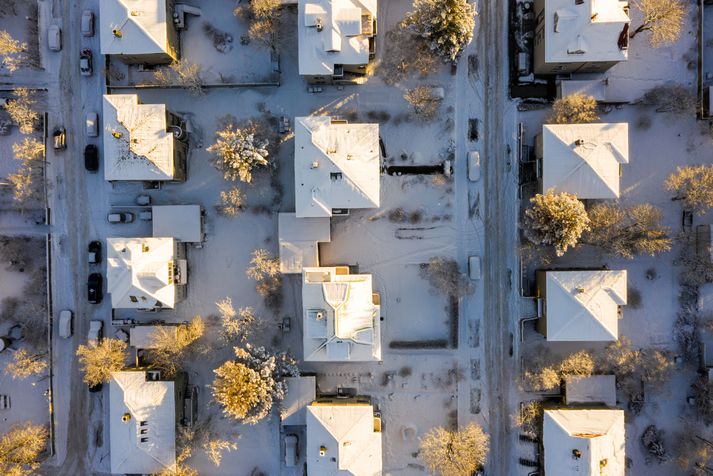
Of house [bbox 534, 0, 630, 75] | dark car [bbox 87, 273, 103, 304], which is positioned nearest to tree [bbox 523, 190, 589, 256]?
house [bbox 534, 0, 630, 75]

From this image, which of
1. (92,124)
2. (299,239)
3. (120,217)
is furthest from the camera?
(92,124)

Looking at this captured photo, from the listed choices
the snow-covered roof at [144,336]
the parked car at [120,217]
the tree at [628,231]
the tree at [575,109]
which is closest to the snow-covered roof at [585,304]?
the tree at [628,231]

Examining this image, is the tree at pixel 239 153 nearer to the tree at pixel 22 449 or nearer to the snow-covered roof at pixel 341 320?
the snow-covered roof at pixel 341 320

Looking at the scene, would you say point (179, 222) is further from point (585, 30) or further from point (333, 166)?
point (585, 30)

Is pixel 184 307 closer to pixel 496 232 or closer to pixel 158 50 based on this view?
pixel 158 50

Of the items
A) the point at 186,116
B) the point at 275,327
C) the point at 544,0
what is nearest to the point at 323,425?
the point at 275,327

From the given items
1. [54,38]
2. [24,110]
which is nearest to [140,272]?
[24,110]

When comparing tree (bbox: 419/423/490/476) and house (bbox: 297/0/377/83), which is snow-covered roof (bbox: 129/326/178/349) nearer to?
tree (bbox: 419/423/490/476)
